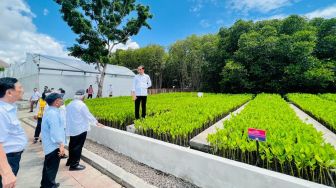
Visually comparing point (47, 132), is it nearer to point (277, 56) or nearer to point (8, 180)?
point (8, 180)

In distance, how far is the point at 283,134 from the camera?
360 cm

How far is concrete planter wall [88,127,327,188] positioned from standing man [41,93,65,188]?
5.60 ft

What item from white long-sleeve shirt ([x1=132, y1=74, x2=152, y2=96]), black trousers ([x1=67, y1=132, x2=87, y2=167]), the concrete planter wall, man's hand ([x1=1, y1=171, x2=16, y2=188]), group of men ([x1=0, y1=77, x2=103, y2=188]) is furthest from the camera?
white long-sleeve shirt ([x1=132, y1=74, x2=152, y2=96])

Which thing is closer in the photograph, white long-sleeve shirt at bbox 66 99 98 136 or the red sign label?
the red sign label

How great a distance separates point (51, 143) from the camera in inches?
125

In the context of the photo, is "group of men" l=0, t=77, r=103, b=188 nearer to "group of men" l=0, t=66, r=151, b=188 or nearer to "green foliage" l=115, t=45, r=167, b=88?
"group of men" l=0, t=66, r=151, b=188

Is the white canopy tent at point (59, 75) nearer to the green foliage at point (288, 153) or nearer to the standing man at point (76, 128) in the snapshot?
the standing man at point (76, 128)

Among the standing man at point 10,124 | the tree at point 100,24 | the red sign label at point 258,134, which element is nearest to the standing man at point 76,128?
the standing man at point 10,124

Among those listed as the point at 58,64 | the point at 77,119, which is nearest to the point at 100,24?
the point at 58,64

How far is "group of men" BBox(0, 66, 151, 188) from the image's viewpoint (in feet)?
6.39

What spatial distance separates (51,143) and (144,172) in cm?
175

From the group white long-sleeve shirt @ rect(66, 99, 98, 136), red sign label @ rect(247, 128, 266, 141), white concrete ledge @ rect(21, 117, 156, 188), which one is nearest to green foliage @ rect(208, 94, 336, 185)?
red sign label @ rect(247, 128, 266, 141)

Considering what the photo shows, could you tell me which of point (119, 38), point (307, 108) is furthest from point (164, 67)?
point (307, 108)

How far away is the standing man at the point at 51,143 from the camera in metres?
3.15
